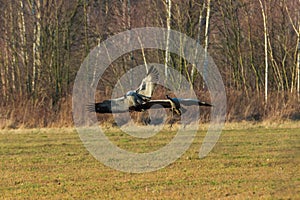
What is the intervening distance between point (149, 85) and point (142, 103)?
0.67ft

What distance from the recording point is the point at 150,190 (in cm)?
1073

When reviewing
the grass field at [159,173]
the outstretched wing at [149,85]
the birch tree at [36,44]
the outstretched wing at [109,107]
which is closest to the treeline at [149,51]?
the birch tree at [36,44]

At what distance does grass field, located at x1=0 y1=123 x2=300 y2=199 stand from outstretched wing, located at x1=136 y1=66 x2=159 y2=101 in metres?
3.00

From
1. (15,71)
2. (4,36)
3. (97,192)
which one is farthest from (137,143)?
(4,36)

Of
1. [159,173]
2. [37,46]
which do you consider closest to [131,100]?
[159,173]

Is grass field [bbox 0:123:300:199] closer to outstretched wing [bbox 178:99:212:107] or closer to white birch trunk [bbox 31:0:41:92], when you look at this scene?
outstretched wing [bbox 178:99:212:107]

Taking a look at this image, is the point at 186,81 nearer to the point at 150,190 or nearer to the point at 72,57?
the point at 72,57

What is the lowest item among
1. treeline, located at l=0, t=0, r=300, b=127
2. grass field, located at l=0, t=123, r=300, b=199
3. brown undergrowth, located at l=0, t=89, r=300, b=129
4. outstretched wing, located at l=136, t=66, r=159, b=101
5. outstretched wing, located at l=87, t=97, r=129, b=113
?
grass field, located at l=0, t=123, r=300, b=199

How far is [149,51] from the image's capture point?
104 ft

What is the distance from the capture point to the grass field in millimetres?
10477

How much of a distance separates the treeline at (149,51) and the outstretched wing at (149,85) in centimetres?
1855

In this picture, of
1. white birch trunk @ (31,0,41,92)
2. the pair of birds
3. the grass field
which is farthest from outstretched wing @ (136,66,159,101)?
white birch trunk @ (31,0,41,92)

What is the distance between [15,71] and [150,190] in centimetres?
1870

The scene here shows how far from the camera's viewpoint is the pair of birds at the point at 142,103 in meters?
6.63
